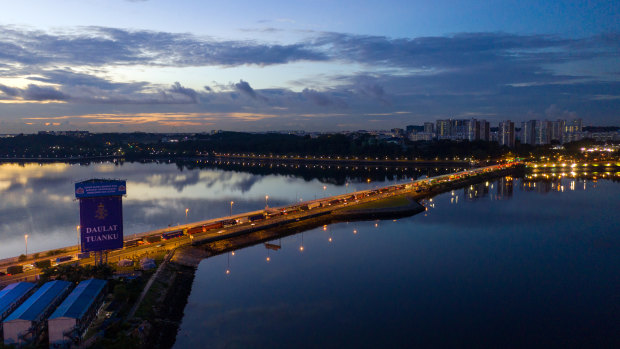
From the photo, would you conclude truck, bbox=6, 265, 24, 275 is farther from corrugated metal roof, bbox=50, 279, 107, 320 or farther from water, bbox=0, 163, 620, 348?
water, bbox=0, 163, 620, 348

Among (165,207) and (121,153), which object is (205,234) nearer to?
(165,207)

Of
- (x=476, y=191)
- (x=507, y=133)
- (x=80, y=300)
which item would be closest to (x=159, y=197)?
(x=80, y=300)

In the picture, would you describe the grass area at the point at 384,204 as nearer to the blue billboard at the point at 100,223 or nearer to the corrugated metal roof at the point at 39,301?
the blue billboard at the point at 100,223

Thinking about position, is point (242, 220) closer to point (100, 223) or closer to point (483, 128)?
point (100, 223)

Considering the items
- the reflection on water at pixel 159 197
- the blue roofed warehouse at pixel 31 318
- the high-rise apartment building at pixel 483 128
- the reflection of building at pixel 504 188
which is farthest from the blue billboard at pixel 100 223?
the high-rise apartment building at pixel 483 128

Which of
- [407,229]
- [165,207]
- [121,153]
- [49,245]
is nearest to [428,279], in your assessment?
[407,229]

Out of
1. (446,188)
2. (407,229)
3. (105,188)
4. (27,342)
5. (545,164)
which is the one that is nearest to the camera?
(27,342)

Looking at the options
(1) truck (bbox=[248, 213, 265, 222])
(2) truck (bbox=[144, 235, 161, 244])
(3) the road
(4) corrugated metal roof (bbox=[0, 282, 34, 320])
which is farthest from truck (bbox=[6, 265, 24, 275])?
(1) truck (bbox=[248, 213, 265, 222])
